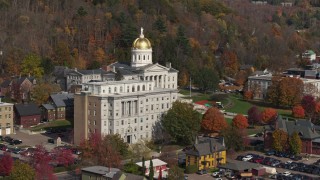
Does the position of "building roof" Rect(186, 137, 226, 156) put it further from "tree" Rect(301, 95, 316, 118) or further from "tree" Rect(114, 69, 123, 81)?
"tree" Rect(301, 95, 316, 118)

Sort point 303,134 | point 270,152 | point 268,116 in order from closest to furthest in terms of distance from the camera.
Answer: point 303,134, point 270,152, point 268,116

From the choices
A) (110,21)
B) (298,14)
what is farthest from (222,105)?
(298,14)

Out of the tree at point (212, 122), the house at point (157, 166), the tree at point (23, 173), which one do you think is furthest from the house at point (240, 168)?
the tree at point (23, 173)

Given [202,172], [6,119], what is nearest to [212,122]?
[202,172]

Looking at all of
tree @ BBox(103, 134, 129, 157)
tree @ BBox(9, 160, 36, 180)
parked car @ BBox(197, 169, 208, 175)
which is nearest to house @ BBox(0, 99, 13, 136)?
tree @ BBox(103, 134, 129, 157)

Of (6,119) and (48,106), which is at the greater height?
(48,106)

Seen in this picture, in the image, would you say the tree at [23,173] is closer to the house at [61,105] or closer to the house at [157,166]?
the house at [157,166]

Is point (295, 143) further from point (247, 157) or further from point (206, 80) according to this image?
point (206, 80)
